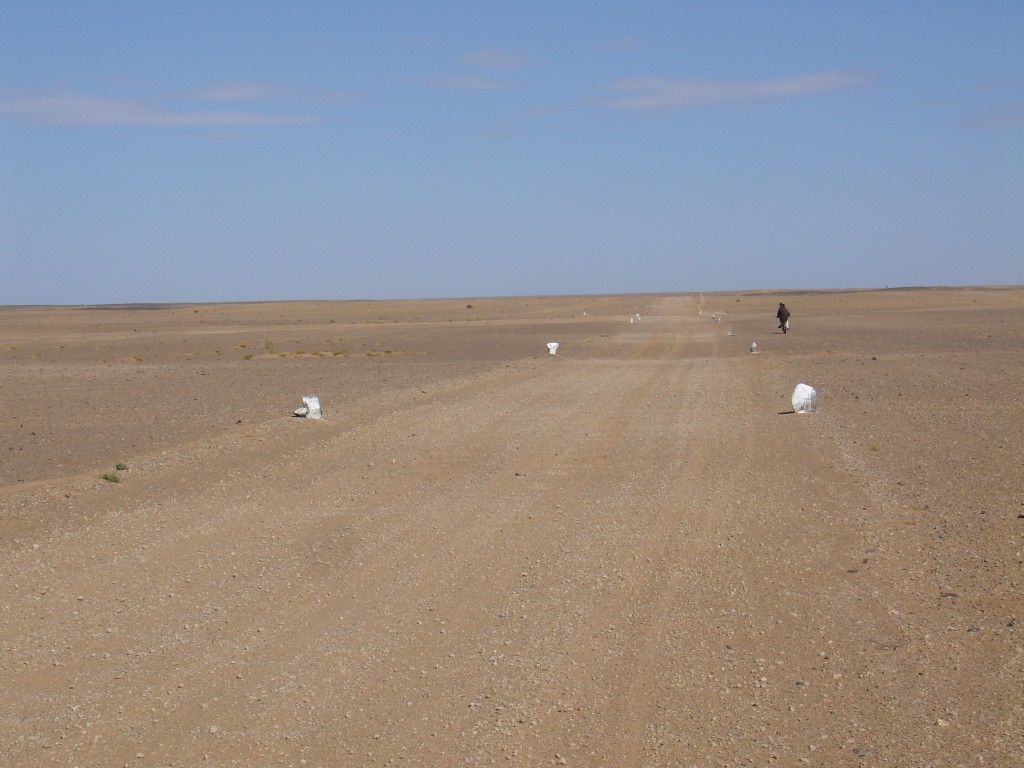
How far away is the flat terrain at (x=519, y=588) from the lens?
6.25 meters

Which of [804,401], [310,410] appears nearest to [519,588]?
[310,410]

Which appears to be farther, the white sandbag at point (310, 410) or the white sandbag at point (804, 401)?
the white sandbag at point (804, 401)

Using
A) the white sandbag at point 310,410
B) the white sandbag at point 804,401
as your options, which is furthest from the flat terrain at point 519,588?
the white sandbag at point 804,401

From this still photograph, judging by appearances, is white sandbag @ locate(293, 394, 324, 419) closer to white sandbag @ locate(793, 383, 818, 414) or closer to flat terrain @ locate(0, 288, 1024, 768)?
flat terrain @ locate(0, 288, 1024, 768)

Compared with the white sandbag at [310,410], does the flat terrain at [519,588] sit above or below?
below

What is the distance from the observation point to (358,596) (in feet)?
29.1

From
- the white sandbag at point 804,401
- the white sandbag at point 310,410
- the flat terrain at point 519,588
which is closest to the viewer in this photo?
the flat terrain at point 519,588

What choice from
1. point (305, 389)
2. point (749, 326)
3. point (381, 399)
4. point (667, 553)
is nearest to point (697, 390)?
point (381, 399)

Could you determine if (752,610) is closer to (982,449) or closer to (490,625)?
(490,625)

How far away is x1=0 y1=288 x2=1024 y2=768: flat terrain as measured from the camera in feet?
20.5

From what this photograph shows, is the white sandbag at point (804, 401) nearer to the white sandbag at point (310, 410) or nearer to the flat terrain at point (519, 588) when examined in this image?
the flat terrain at point (519, 588)

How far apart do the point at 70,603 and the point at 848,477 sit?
29.0 feet

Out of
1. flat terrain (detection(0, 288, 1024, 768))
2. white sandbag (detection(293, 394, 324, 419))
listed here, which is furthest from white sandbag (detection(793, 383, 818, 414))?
white sandbag (detection(293, 394, 324, 419))

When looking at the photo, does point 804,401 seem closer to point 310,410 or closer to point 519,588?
point 310,410
